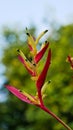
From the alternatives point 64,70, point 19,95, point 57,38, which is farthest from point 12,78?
point 19,95

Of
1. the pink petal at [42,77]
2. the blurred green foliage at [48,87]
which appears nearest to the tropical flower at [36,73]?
the pink petal at [42,77]

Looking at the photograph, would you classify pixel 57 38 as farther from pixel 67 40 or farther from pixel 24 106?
pixel 24 106

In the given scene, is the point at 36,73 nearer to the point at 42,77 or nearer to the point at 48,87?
the point at 42,77

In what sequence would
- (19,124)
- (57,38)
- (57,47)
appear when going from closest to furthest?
(57,47) → (57,38) → (19,124)

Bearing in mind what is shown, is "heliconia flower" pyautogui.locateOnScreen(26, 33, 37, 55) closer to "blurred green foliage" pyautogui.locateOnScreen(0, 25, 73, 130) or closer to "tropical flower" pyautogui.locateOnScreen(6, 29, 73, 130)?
"tropical flower" pyautogui.locateOnScreen(6, 29, 73, 130)

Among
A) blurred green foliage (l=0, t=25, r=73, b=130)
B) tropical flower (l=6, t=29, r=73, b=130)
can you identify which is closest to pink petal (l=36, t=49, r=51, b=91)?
tropical flower (l=6, t=29, r=73, b=130)

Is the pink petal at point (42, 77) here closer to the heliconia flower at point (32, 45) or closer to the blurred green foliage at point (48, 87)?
the heliconia flower at point (32, 45)

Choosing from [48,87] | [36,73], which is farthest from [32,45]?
[48,87]

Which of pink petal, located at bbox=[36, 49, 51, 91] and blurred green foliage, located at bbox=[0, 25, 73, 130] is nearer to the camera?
pink petal, located at bbox=[36, 49, 51, 91]
